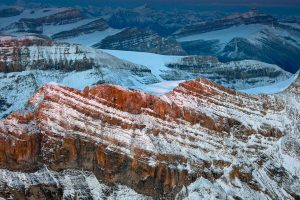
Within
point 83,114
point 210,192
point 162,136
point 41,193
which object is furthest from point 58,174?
point 210,192

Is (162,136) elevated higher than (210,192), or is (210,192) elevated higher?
(162,136)

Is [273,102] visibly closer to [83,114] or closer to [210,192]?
[210,192]

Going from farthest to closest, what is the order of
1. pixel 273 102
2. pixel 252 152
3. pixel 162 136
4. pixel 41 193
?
pixel 273 102, pixel 252 152, pixel 162 136, pixel 41 193

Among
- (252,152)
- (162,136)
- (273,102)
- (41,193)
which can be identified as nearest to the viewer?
(41,193)

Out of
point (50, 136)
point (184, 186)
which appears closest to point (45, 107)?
point (50, 136)

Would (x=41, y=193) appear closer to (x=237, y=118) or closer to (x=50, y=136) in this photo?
(x=50, y=136)

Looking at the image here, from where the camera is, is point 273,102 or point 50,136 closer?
point 50,136
